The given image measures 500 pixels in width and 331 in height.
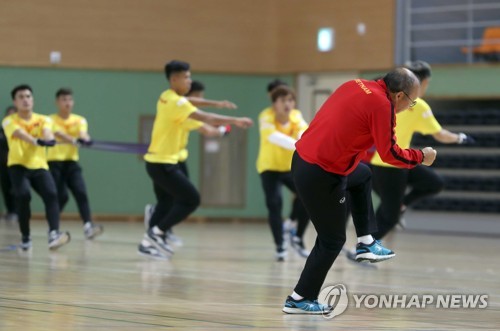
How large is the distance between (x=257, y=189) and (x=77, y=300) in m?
11.6

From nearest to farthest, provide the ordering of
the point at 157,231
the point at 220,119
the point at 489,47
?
the point at 220,119, the point at 157,231, the point at 489,47

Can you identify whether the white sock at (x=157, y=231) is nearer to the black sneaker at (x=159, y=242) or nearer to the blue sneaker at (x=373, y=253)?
the black sneaker at (x=159, y=242)

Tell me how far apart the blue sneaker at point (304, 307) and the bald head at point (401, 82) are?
1574 mm

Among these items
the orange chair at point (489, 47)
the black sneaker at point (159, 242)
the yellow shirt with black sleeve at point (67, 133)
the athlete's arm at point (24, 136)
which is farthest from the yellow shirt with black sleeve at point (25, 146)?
the orange chair at point (489, 47)

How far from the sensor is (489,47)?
17.0 meters

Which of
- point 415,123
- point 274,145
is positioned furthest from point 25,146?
point 415,123

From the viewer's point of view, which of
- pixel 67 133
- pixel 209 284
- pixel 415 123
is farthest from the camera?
pixel 67 133

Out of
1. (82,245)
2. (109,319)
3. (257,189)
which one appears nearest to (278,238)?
(82,245)

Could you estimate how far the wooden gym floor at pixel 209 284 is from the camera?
21.9 feet

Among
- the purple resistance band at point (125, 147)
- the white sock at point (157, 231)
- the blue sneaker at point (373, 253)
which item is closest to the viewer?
the blue sneaker at point (373, 253)

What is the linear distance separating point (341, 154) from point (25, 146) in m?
6.01

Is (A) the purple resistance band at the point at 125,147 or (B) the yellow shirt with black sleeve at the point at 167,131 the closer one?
(B) the yellow shirt with black sleeve at the point at 167,131

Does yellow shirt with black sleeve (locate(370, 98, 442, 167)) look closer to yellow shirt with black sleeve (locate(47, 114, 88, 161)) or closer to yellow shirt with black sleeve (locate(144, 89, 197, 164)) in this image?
yellow shirt with black sleeve (locate(144, 89, 197, 164))

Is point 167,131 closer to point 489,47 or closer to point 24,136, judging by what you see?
point 24,136
